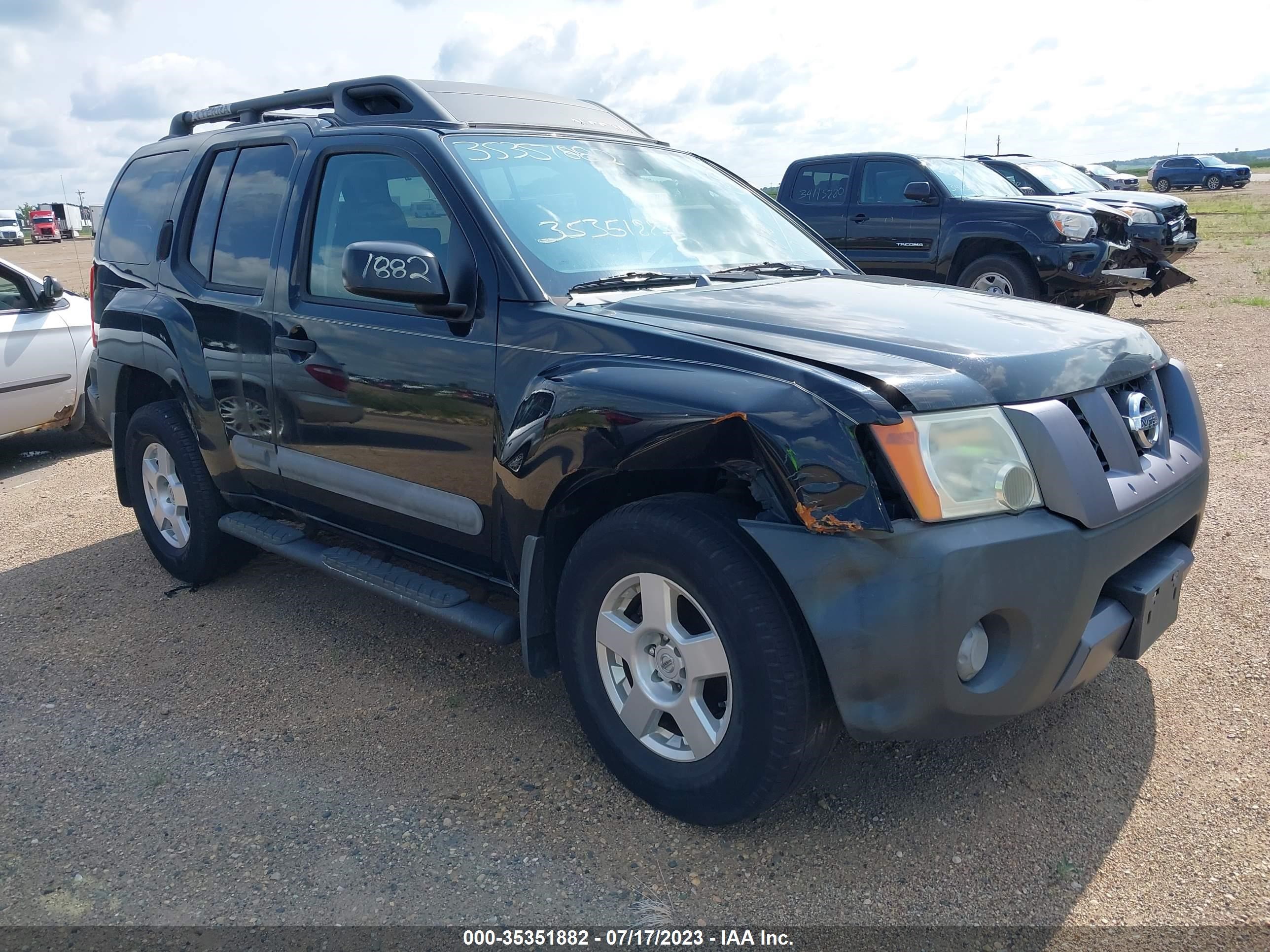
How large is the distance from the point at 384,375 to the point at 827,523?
1.73m

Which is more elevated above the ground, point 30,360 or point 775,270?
point 775,270

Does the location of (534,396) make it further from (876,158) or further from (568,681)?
(876,158)

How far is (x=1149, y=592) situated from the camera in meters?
2.67

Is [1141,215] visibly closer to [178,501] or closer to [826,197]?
[826,197]

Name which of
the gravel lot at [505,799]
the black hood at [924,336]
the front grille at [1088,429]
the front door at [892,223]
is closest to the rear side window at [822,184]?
the front door at [892,223]

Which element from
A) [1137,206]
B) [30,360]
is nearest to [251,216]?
[30,360]

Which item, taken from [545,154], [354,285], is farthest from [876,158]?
[354,285]

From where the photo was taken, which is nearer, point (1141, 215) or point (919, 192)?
point (919, 192)

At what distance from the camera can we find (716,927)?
246 centimetres

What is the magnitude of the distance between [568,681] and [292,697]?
1270mm

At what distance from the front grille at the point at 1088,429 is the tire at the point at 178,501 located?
3.52 meters

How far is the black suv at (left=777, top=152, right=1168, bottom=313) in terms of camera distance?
31.9 feet

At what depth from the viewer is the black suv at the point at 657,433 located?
7.79 ft

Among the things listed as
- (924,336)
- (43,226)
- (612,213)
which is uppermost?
(612,213)
